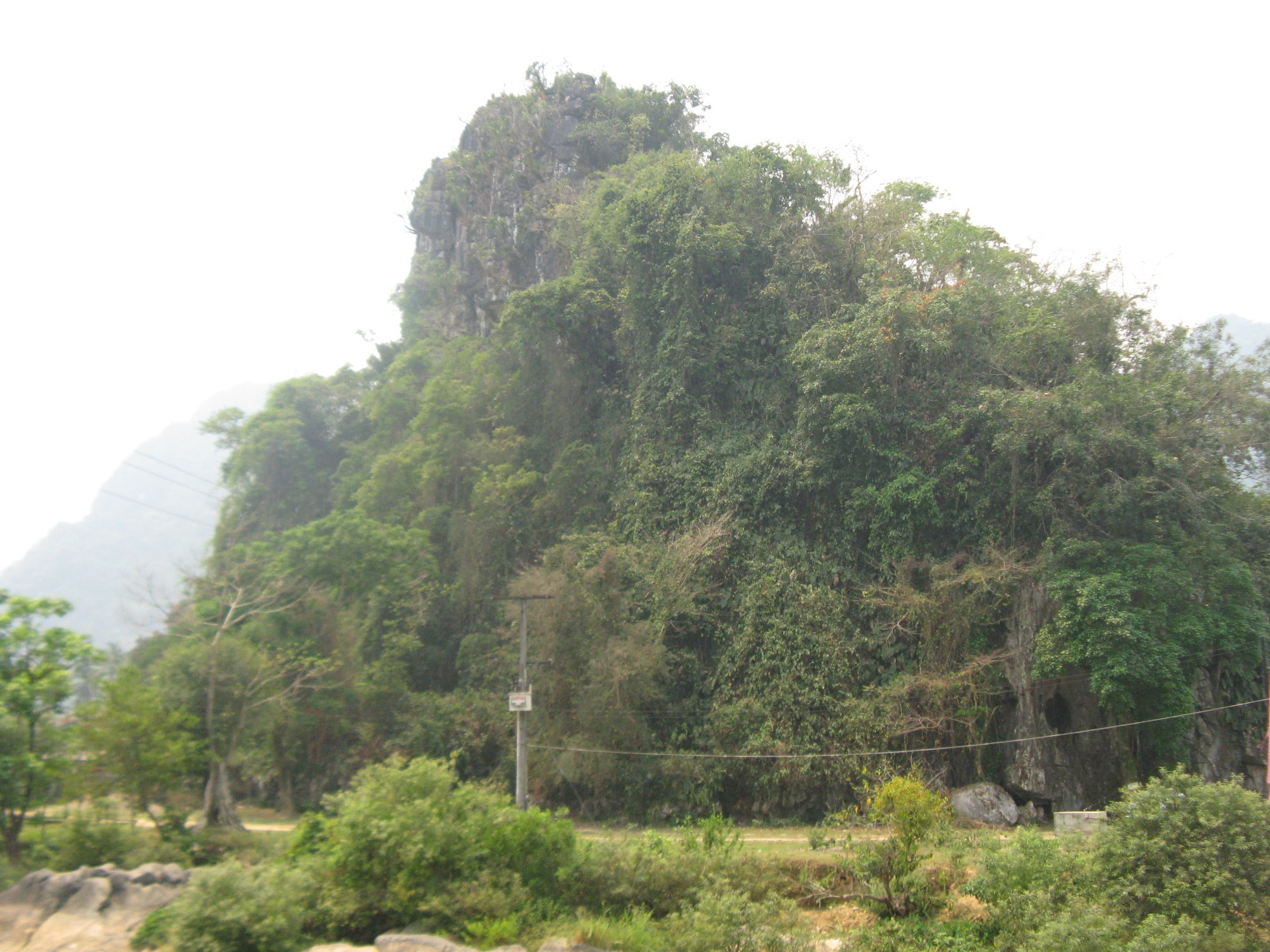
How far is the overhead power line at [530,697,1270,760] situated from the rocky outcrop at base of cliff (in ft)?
37.0

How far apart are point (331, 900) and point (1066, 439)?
17830mm

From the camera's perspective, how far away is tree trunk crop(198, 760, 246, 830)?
1989cm

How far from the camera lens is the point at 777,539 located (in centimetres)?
2455

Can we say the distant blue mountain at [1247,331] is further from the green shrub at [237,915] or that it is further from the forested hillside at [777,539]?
the green shrub at [237,915]

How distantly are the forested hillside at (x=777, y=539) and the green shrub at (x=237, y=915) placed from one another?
34.6 feet

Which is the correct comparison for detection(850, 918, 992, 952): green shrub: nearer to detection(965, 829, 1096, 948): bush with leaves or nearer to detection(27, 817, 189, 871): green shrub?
detection(965, 829, 1096, 948): bush with leaves

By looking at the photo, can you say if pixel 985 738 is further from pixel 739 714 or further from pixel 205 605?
pixel 205 605

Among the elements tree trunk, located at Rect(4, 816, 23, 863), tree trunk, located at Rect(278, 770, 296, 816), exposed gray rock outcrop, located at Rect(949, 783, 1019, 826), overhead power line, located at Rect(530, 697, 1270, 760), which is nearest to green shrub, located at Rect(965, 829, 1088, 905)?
overhead power line, located at Rect(530, 697, 1270, 760)

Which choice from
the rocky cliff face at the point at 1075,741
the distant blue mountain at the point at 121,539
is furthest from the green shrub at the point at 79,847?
the distant blue mountain at the point at 121,539

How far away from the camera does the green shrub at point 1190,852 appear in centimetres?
984

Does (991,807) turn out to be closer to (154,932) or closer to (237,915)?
(237,915)

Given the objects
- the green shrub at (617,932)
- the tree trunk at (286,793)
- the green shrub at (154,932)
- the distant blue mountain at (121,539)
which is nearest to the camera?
the green shrub at (617,932)

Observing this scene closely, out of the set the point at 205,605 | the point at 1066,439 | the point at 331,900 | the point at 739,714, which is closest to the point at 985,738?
the point at 739,714

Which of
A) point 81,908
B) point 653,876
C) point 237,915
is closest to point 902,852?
point 653,876
